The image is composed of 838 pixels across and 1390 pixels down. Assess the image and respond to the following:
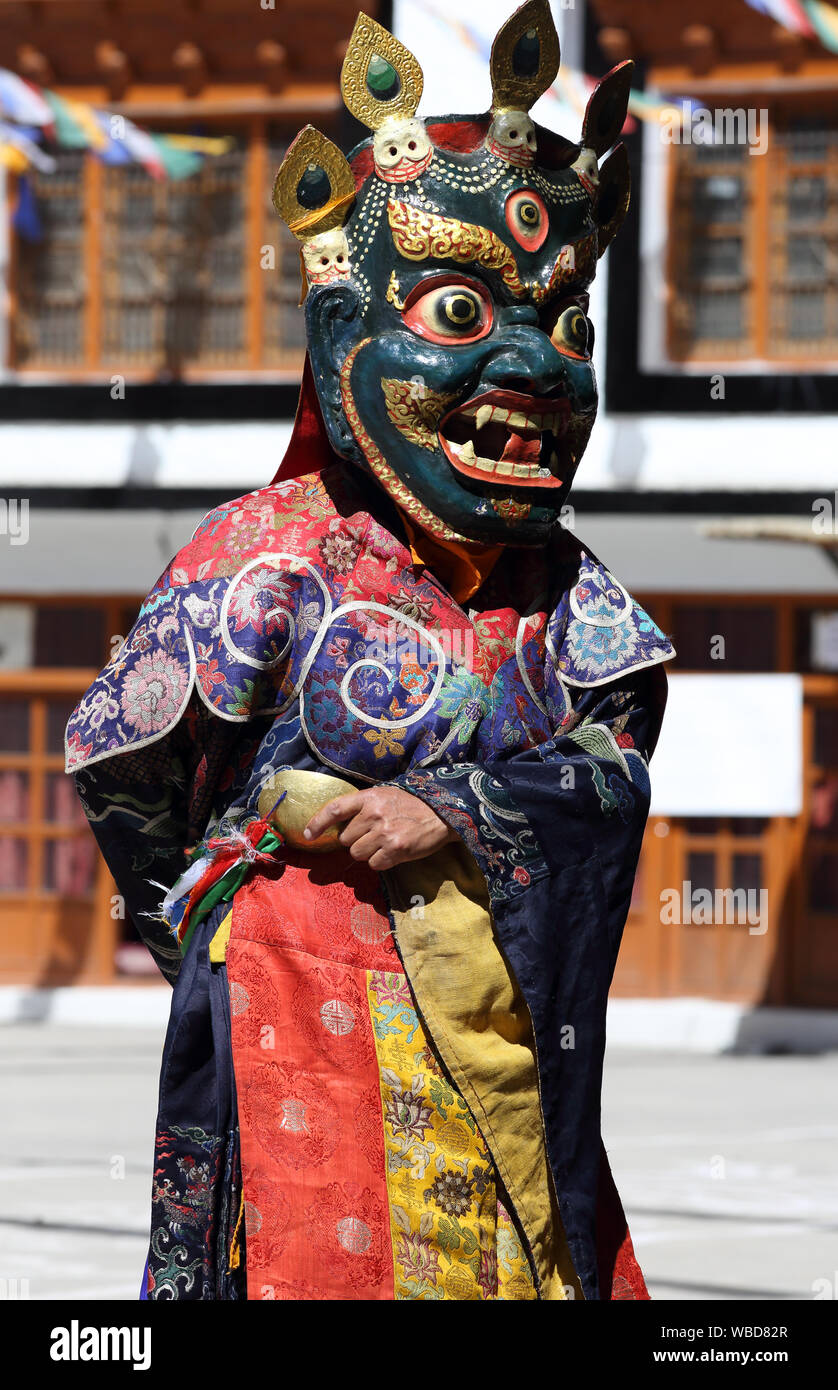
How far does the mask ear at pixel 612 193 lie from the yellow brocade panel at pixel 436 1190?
1358 millimetres

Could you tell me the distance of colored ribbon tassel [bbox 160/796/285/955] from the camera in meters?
3.08

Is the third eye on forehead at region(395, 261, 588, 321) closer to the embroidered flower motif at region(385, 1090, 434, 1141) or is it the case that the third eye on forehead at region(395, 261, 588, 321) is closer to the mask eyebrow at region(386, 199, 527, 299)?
the mask eyebrow at region(386, 199, 527, 299)

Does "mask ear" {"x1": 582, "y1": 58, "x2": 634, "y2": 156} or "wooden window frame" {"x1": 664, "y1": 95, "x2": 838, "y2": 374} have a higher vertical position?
"wooden window frame" {"x1": 664, "y1": 95, "x2": 838, "y2": 374}

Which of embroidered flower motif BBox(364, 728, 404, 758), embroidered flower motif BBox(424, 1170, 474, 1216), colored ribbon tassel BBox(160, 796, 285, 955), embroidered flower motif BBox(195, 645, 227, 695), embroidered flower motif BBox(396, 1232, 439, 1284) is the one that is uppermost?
embroidered flower motif BBox(195, 645, 227, 695)

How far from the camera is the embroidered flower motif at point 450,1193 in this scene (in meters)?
2.97

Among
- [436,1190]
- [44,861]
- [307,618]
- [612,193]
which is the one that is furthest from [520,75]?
[44,861]

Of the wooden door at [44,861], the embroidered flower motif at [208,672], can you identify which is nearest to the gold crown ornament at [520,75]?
the embroidered flower motif at [208,672]

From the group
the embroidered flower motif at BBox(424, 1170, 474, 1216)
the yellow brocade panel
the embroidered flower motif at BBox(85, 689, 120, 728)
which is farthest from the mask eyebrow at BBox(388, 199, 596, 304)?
the embroidered flower motif at BBox(424, 1170, 474, 1216)

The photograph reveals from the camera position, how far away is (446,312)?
3.10 metres

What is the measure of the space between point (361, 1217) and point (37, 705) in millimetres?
Result: 9278

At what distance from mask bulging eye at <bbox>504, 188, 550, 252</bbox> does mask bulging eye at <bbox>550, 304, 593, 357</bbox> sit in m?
0.12

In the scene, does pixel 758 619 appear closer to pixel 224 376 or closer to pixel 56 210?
pixel 224 376

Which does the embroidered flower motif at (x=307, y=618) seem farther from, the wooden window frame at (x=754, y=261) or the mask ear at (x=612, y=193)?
the wooden window frame at (x=754, y=261)

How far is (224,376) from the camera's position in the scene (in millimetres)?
11547
